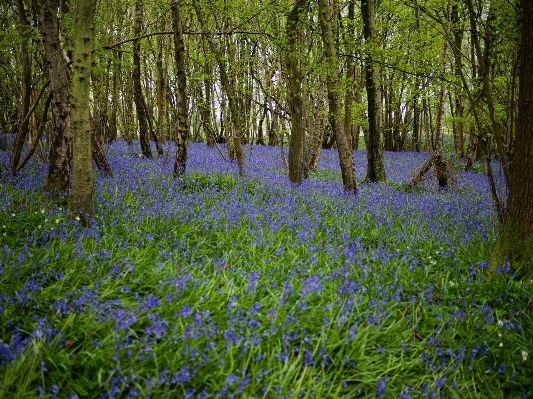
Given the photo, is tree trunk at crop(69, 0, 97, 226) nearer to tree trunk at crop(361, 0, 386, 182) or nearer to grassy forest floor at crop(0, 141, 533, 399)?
grassy forest floor at crop(0, 141, 533, 399)

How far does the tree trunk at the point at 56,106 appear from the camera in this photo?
20.4 feet

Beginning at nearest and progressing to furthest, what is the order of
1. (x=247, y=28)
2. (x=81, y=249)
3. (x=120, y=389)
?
(x=120, y=389) → (x=81, y=249) → (x=247, y=28)

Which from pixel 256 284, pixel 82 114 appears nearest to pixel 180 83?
pixel 82 114

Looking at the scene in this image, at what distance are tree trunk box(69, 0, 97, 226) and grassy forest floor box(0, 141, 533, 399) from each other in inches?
10.8

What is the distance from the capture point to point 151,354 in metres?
2.65

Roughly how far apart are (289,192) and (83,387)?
6.44m

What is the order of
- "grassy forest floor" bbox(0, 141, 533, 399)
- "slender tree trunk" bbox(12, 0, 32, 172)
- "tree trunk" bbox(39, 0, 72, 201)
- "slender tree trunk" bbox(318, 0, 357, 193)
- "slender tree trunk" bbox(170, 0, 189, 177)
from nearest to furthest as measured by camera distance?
"grassy forest floor" bbox(0, 141, 533, 399) → "tree trunk" bbox(39, 0, 72, 201) → "slender tree trunk" bbox(12, 0, 32, 172) → "slender tree trunk" bbox(318, 0, 357, 193) → "slender tree trunk" bbox(170, 0, 189, 177)

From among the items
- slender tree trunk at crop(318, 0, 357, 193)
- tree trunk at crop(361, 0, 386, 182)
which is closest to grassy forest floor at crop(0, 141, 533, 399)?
slender tree trunk at crop(318, 0, 357, 193)

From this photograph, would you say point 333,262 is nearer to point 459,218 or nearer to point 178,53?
point 459,218

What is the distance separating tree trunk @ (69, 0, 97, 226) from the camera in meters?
5.17

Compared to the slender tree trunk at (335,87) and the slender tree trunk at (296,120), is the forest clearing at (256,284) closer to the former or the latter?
the slender tree trunk at (335,87)

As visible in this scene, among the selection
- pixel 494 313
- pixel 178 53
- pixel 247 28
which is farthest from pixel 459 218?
pixel 247 28

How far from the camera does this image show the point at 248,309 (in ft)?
11.2

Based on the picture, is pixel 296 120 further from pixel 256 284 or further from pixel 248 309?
pixel 248 309
